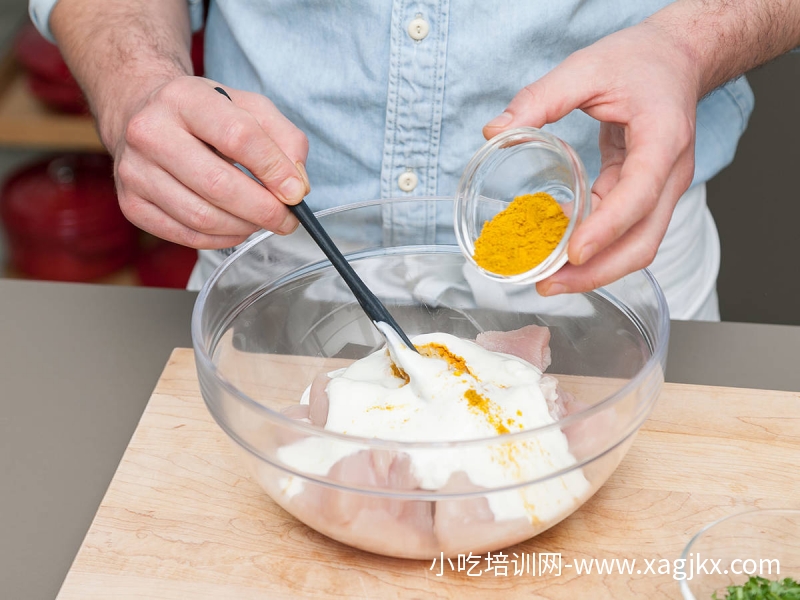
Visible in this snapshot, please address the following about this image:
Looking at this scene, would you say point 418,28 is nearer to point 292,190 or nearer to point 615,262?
point 292,190

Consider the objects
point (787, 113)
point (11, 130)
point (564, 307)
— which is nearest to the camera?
point (564, 307)

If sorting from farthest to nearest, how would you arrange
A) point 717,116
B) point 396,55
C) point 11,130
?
point 11,130 < point 717,116 < point 396,55

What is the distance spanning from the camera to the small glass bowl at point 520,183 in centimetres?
84

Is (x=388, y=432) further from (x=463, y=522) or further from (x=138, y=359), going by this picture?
(x=138, y=359)

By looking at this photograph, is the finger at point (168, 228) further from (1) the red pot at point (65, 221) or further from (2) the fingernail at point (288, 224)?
(1) the red pot at point (65, 221)

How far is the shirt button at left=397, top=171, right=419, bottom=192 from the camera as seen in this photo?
1.26 metres

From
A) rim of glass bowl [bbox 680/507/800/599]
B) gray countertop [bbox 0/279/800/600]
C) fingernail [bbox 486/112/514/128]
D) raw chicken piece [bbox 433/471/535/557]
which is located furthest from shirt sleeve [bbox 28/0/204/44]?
rim of glass bowl [bbox 680/507/800/599]

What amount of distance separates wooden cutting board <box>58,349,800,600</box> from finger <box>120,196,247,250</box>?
204mm

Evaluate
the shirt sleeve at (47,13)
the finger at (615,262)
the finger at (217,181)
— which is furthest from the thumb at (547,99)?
the shirt sleeve at (47,13)

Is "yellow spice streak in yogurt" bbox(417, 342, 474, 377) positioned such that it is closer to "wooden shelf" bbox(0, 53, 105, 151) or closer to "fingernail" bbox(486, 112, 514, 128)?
"fingernail" bbox(486, 112, 514, 128)

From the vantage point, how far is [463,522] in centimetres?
79

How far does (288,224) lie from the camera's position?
3.14 ft

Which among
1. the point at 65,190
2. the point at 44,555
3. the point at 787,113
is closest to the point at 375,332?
the point at 44,555

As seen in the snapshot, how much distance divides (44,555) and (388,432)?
1.30 feet
